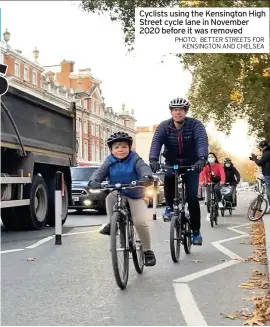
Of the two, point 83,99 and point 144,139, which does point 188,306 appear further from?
point 144,139

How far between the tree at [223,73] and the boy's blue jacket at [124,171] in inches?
244

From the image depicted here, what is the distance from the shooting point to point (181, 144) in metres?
6.74

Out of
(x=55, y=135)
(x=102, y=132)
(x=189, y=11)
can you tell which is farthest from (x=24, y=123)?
(x=102, y=132)

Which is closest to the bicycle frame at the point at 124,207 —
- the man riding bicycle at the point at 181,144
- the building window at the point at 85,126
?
the man riding bicycle at the point at 181,144

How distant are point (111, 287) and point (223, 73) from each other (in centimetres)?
1234

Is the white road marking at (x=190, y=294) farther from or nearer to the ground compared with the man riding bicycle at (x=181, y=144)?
nearer to the ground

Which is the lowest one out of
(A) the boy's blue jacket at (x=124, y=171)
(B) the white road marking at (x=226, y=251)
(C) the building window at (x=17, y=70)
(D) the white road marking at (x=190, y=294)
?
(D) the white road marking at (x=190, y=294)

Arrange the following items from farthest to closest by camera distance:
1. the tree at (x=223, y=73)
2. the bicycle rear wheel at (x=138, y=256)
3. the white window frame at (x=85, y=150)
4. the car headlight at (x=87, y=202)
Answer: the white window frame at (x=85, y=150) → the car headlight at (x=87, y=202) → the tree at (x=223, y=73) → the bicycle rear wheel at (x=138, y=256)

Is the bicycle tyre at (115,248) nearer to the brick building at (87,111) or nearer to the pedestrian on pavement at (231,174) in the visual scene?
the pedestrian on pavement at (231,174)

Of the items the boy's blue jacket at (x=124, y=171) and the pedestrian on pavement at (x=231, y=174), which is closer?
the boy's blue jacket at (x=124, y=171)

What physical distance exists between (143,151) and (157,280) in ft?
403

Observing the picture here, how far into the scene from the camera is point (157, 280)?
5.48 meters

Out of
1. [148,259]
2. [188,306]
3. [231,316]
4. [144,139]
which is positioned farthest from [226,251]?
[144,139]

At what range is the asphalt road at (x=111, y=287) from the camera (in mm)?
4121
